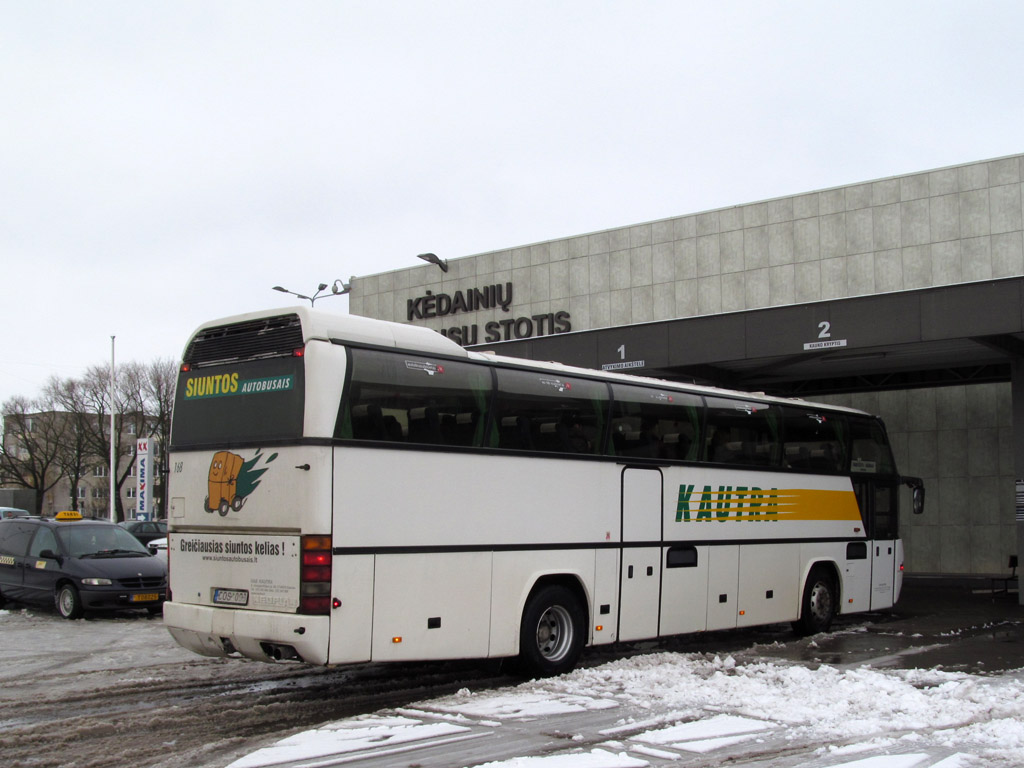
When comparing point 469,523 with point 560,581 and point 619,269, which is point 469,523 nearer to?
point 560,581

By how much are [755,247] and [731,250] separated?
64cm

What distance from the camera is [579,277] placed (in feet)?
95.7

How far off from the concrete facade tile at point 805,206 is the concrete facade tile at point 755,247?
87 centimetres

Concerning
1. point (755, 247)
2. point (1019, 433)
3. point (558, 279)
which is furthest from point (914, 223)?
point (558, 279)

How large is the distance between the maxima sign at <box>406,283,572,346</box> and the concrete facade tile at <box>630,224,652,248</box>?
2.76 metres

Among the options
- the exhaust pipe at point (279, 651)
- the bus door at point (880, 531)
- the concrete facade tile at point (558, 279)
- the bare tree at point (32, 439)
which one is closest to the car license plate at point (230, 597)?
the exhaust pipe at point (279, 651)

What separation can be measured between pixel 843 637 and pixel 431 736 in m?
8.72

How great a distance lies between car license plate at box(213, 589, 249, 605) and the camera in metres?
9.14

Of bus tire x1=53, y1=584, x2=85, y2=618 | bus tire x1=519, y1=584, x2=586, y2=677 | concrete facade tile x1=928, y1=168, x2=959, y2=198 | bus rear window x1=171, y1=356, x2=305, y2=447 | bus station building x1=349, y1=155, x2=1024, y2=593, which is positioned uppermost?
concrete facade tile x1=928, y1=168, x2=959, y2=198

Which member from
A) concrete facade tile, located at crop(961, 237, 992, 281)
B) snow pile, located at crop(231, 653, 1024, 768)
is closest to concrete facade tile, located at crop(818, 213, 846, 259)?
concrete facade tile, located at crop(961, 237, 992, 281)

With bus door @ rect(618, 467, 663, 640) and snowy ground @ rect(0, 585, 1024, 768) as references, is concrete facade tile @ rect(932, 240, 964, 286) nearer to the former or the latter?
snowy ground @ rect(0, 585, 1024, 768)

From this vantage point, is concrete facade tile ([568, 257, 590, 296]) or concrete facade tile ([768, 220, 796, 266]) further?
concrete facade tile ([568, 257, 590, 296])

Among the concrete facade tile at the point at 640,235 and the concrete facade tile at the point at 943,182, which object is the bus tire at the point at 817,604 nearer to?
the concrete facade tile at the point at 943,182

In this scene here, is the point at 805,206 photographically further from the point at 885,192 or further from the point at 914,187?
the point at 914,187
